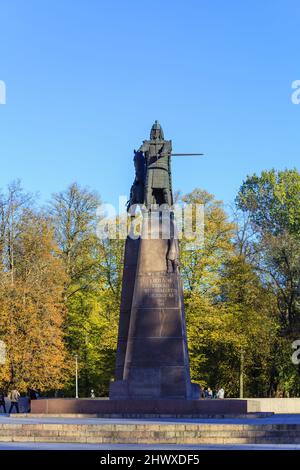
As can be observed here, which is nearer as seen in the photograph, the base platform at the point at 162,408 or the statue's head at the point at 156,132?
the base platform at the point at 162,408

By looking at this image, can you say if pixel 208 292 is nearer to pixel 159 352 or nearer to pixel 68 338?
pixel 68 338

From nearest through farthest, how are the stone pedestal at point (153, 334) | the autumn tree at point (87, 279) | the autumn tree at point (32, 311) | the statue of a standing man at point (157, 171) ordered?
the stone pedestal at point (153, 334)
the statue of a standing man at point (157, 171)
the autumn tree at point (32, 311)
the autumn tree at point (87, 279)

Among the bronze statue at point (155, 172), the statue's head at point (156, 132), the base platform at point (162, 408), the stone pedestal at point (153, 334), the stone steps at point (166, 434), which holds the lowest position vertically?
the stone steps at point (166, 434)

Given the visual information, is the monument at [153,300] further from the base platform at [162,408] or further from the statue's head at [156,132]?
the base platform at [162,408]

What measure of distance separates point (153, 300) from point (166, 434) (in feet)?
24.0

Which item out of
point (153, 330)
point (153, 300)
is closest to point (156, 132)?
point (153, 300)

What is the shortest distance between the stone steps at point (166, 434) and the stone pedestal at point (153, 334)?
5.40 meters

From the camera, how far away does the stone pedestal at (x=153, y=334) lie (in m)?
27.0

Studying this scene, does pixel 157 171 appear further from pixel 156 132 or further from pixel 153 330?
pixel 153 330

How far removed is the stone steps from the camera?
20.8 meters

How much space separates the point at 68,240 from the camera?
49344 mm

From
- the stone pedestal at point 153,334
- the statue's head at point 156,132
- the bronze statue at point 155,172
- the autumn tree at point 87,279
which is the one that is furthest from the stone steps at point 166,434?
the autumn tree at point 87,279
